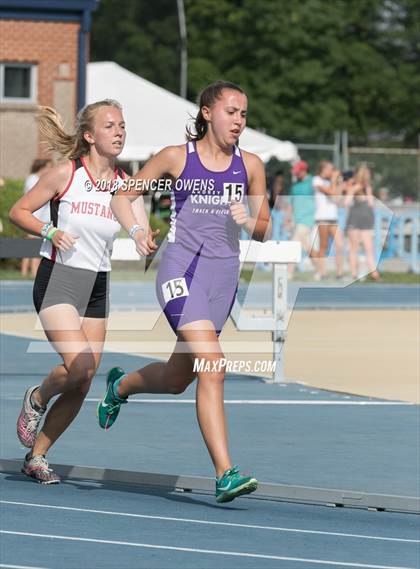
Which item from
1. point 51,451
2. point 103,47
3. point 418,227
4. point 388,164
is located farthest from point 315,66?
point 51,451

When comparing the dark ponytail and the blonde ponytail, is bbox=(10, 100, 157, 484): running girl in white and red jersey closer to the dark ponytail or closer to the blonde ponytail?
the blonde ponytail

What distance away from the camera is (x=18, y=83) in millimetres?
42219

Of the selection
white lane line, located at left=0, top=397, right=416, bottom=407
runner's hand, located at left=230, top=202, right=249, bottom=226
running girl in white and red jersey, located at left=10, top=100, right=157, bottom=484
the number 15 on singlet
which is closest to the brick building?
white lane line, located at left=0, top=397, right=416, bottom=407

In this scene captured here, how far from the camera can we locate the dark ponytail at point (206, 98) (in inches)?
360

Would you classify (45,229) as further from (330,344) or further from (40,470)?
(330,344)

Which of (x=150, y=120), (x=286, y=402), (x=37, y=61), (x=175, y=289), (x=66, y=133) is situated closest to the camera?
(x=175, y=289)

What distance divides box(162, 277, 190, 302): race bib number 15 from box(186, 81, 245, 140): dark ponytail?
729mm

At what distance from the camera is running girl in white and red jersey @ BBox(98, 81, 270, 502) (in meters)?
9.02

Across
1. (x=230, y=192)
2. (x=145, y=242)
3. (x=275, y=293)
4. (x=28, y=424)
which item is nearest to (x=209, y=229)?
(x=230, y=192)

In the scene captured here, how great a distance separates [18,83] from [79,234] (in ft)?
109

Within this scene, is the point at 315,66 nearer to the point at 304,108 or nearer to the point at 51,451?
the point at 304,108

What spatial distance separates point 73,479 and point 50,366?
7350mm

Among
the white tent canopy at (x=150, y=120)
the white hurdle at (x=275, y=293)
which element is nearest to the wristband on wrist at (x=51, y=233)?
the white hurdle at (x=275, y=293)

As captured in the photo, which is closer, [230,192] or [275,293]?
[230,192]
